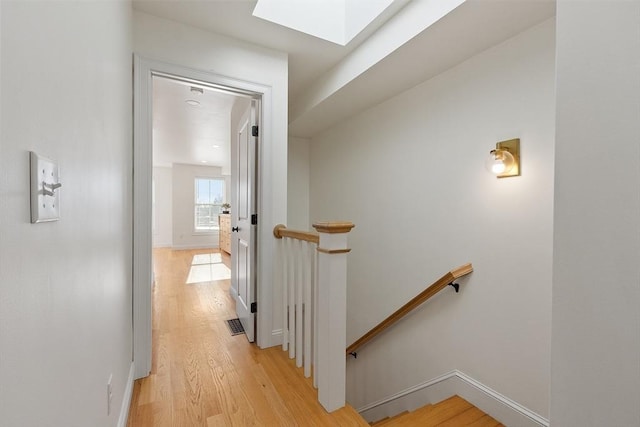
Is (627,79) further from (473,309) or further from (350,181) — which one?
(350,181)

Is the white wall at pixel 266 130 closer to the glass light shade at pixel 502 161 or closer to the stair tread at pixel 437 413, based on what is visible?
the stair tread at pixel 437 413

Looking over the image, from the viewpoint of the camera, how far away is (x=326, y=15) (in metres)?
2.20

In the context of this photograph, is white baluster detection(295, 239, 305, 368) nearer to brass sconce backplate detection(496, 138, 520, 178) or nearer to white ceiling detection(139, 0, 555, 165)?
brass sconce backplate detection(496, 138, 520, 178)

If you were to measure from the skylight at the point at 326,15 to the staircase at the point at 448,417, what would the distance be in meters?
2.74

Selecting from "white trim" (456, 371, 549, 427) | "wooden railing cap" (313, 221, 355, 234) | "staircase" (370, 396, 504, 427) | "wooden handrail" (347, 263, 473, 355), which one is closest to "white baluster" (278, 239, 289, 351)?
"wooden railing cap" (313, 221, 355, 234)

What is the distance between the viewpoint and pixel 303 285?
1924mm

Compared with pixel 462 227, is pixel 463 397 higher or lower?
lower

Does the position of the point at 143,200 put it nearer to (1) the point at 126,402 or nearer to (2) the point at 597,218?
(1) the point at 126,402

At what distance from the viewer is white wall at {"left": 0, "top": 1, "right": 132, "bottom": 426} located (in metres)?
0.42

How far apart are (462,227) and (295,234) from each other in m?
1.27

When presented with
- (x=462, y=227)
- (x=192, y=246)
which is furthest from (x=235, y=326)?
(x=192, y=246)

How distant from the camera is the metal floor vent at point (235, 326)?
2531 millimetres

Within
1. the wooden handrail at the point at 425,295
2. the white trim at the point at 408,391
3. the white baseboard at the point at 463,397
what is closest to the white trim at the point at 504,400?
the white baseboard at the point at 463,397

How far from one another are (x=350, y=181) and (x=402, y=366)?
2.08 meters
